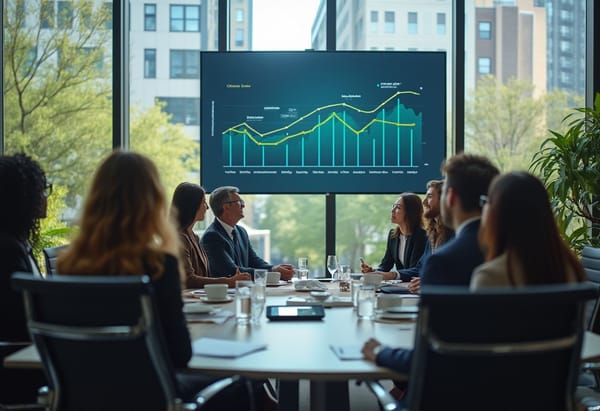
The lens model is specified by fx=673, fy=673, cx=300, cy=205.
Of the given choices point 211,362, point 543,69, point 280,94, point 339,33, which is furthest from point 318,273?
point 211,362

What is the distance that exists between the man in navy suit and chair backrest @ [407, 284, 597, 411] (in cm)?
60

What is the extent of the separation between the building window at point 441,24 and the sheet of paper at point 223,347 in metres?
4.05

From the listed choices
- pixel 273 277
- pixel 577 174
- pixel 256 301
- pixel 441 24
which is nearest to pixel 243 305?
pixel 256 301

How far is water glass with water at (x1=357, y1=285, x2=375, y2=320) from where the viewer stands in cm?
274

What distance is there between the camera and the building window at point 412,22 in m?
5.52

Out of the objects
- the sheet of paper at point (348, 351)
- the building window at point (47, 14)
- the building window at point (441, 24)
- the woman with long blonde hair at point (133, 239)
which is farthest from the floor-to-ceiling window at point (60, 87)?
the sheet of paper at point (348, 351)

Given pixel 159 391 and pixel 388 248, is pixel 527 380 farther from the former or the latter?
pixel 388 248

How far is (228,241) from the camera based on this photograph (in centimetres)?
453

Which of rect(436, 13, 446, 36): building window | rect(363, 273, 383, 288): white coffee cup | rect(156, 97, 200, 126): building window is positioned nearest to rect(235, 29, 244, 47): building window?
rect(156, 97, 200, 126): building window

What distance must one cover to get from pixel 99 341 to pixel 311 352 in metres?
0.67

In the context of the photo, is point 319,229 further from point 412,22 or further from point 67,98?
point 67,98

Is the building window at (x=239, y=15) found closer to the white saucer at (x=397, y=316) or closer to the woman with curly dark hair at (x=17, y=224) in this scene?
the woman with curly dark hair at (x=17, y=224)

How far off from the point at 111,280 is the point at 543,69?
4.77m

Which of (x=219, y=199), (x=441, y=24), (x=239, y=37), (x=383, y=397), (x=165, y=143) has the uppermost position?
(x=441, y=24)
